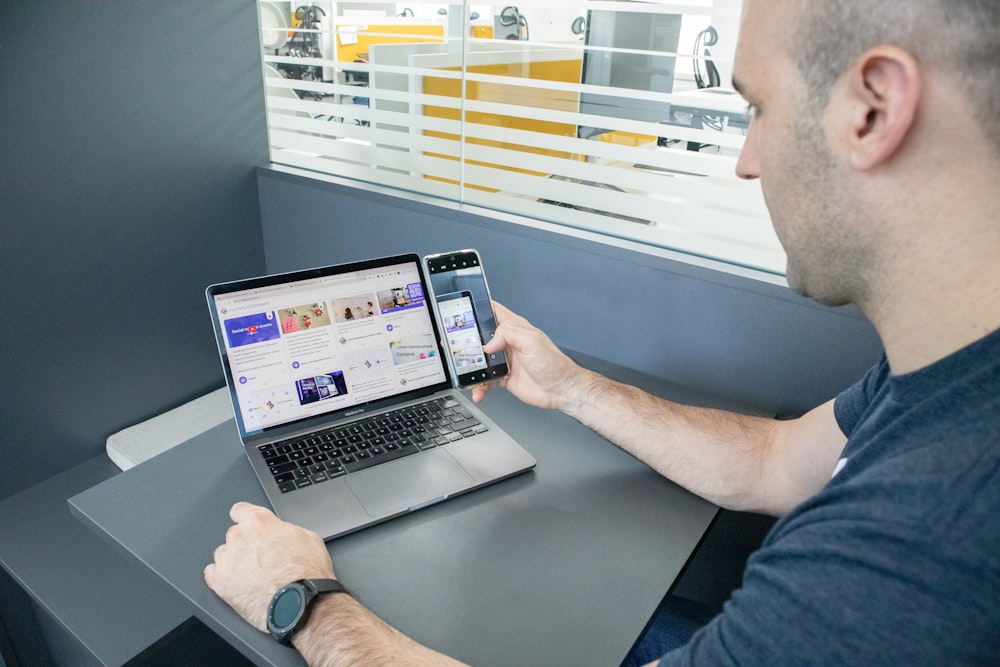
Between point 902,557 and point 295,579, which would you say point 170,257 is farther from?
point 902,557

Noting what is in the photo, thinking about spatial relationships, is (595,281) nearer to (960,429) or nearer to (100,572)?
(960,429)

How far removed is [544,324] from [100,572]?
946mm

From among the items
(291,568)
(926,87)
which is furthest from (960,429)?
(291,568)

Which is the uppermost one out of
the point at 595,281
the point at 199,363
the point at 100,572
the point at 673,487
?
the point at 595,281

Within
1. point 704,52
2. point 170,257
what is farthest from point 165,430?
point 704,52

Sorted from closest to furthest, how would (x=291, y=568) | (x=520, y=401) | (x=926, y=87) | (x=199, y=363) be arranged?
(x=926, y=87) → (x=291, y=568) → (x=520, y=401) → (x=199, y=363)

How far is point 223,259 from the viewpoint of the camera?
1.69 meters

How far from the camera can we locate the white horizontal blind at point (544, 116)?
4.05 ft

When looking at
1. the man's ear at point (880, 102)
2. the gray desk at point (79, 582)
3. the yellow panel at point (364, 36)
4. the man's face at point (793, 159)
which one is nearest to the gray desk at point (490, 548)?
the gray desk at point (79, 582)

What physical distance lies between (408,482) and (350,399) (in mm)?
190

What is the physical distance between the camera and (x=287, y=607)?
686 millimetres

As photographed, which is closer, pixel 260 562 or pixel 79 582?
pixel 260 562

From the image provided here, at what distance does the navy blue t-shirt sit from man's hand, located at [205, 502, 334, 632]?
0.39 metres

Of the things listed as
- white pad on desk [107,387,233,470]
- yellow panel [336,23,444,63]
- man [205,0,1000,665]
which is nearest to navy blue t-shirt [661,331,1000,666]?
man [205,0,1000,665]
